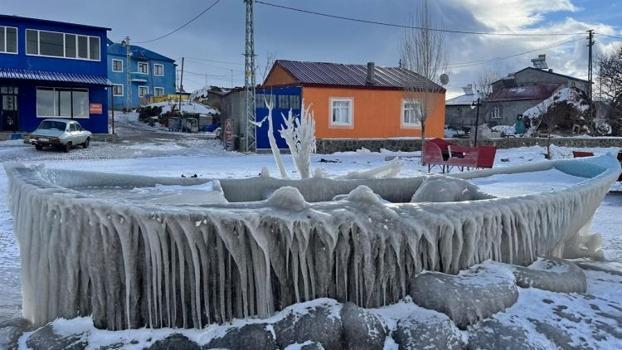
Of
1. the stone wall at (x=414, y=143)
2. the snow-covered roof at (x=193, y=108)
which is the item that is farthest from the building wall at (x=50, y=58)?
the snow-covered roof at (x=193, y=108)

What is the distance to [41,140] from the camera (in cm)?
2072

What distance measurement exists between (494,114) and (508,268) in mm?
41626

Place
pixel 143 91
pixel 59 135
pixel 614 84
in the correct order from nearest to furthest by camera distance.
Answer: pixel 59 135 → pixel 614 84 → pixel 143 91

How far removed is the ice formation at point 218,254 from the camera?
396 centimetres

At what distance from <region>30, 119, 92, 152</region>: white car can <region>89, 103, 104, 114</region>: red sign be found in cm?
414

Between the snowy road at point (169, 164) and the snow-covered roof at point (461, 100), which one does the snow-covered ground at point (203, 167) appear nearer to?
the snowy road at point (169, 164)

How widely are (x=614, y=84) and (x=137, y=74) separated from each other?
38.5 meters

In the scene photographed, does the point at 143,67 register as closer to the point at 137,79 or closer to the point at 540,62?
the point at 137,79

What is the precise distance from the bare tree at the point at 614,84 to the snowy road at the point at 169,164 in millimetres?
11302

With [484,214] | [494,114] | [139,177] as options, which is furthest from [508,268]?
[494,114]

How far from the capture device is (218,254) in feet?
13.2

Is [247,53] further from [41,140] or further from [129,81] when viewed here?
[129,81]

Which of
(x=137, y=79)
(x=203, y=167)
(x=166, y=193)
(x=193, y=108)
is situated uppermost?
(x=137, y=79)

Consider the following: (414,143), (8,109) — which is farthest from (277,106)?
(8,109)
